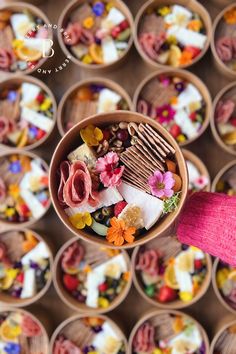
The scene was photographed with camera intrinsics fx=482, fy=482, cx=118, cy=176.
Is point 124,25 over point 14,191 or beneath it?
over

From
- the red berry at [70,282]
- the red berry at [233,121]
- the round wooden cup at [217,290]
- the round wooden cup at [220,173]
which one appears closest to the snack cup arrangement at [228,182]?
the round wooden cup at [220,173]

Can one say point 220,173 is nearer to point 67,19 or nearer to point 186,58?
point 186,58

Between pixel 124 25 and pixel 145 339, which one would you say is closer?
pixel 145 339

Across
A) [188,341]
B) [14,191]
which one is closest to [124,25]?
[14,191]

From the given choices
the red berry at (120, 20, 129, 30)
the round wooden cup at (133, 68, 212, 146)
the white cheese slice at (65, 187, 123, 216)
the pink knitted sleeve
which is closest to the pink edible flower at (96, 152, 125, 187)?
the white cheese slice at (65, 187, 123, 216)

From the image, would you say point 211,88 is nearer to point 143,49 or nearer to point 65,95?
point 143,49

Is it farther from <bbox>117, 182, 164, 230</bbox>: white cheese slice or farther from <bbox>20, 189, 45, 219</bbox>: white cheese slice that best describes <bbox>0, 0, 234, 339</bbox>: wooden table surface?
<bbox>117, 182, 164, 230</bbox>: white cheese slice
